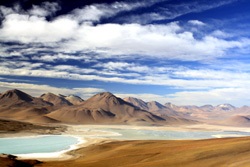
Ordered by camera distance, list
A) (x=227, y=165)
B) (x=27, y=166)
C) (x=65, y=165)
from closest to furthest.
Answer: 1. (x=227, y=165)
2. (x=27, y=166)
3. (x=65, y=165)

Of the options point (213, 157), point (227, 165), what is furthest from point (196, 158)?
point (227, 165)

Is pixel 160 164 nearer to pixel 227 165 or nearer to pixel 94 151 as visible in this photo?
pixel 227 165

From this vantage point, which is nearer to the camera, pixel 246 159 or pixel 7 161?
pixel 246 159

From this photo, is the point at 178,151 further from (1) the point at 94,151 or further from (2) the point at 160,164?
(1) the point at 94,151

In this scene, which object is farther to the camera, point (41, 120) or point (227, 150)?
point (41, 120)

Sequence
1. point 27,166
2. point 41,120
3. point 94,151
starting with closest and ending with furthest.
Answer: point 27,166, point 94,151, point 41,120

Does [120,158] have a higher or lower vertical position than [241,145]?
lower

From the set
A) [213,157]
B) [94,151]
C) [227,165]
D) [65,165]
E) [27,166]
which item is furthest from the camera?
[94,151]

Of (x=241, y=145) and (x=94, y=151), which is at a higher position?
(x=241, y=145)

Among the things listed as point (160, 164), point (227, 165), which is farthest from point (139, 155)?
point (227, 165)
